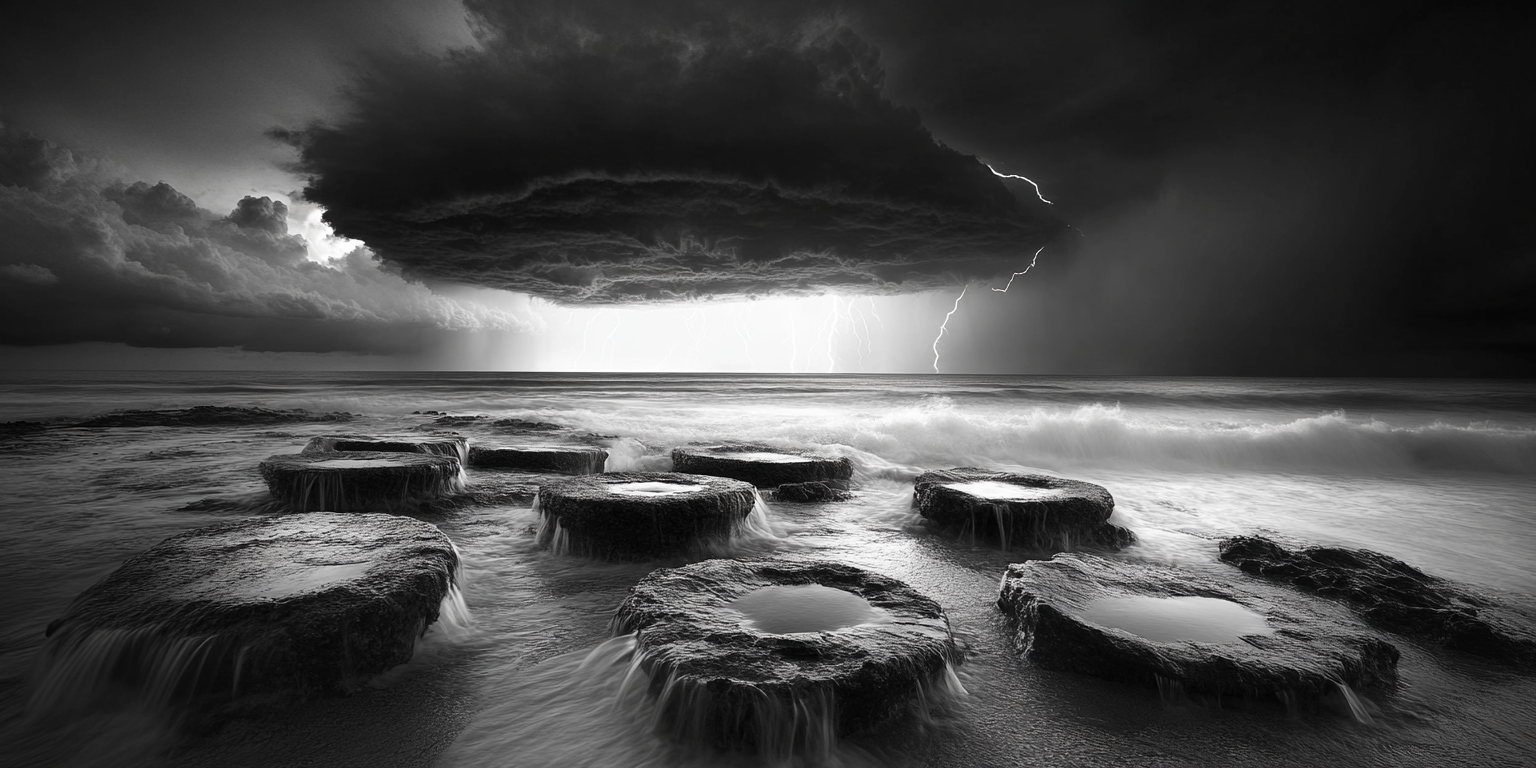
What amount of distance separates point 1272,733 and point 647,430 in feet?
53.3

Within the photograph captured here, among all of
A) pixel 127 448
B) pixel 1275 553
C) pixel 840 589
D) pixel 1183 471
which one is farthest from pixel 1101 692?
pixel 127 448

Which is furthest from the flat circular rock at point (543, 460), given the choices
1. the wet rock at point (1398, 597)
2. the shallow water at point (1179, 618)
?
the wet rock at point (1398, 597)

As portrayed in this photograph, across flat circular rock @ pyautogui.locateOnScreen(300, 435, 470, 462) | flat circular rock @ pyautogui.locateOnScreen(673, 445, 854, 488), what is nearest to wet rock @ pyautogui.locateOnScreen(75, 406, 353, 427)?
flat circular rock @ pyautogui.locateOnScreen(300, 435, 470, 462)

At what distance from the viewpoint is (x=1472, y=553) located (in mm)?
6688

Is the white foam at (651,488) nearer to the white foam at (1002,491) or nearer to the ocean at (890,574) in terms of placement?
the ocean at (890,574)

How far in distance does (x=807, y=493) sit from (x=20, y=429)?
69.1 ft

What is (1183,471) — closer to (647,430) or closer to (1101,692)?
(1101,692)

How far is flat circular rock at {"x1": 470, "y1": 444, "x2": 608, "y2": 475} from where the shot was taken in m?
9.88

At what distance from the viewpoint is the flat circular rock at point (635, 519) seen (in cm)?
555

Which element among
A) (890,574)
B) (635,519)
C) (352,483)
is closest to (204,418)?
(352,483)

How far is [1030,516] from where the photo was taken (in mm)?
6219

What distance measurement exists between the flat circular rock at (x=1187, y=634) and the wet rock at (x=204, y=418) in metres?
22.3

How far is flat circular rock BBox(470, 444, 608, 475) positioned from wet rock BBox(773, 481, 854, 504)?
3.35 m

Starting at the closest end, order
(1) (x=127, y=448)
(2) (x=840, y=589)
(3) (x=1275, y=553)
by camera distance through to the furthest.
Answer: (2) (x=840, y=589), (3) (x=1275, y=553), (1) (x=127, y=448)
